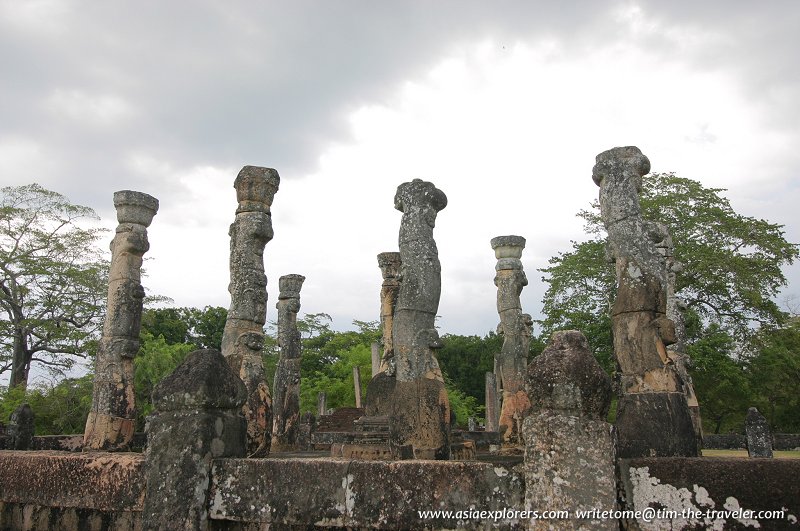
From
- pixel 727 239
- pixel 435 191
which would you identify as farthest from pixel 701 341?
pixel 435 191

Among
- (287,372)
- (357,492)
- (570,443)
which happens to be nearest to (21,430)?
(287,372)

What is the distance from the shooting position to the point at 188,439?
4.38 metres

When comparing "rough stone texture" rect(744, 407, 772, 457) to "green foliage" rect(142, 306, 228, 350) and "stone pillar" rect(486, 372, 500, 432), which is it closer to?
"stone pillar" rect(486, 372, 500, 432)

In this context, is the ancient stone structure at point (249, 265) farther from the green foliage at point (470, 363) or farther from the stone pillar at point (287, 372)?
the green foliage at point (470, 363)

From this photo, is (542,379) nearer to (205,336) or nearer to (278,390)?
(278,390)

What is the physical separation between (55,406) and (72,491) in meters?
19.2

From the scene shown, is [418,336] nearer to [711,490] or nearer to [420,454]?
[420,454]

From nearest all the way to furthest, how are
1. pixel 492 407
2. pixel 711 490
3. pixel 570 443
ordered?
1. pixel 711 490
2. pixel 570 443
3. pixel 492 407

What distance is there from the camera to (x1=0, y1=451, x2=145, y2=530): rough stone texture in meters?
4.69

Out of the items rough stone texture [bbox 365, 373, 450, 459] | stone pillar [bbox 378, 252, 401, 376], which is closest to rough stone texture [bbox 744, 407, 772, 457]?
stone pillar [bbox 378, 252, 401, 376]

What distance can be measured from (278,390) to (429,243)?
8639 millimetres

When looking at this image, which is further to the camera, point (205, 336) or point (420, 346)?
point (205, 336)

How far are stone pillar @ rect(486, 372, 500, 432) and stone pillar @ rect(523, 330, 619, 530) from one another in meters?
18.5

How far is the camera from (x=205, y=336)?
132ft
